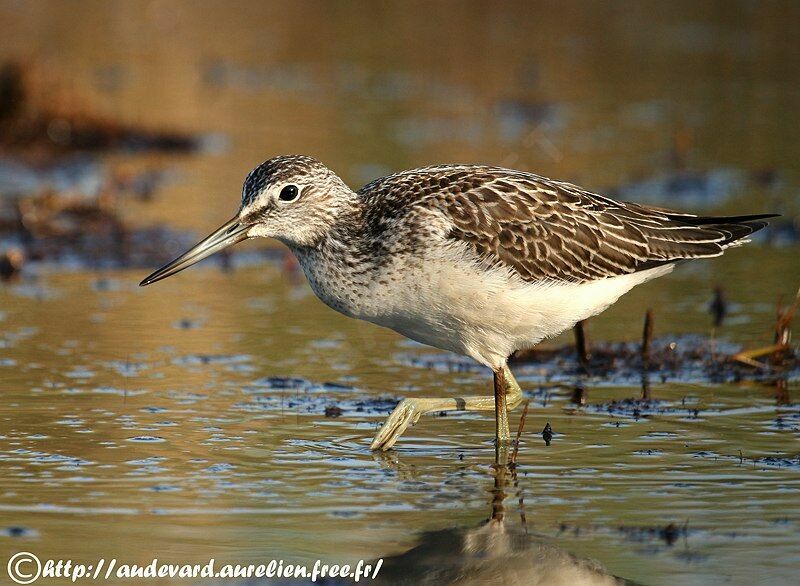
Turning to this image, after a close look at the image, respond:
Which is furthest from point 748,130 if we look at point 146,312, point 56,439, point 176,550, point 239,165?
point 176,550

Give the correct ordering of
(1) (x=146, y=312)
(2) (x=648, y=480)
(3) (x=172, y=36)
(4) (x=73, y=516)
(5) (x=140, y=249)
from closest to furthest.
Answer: (4) (x=73, y=516), (2) (x=648, y=480), (1) (x=146, y=312), (5) (x=140, y=249), (3) (x=172, y=36)

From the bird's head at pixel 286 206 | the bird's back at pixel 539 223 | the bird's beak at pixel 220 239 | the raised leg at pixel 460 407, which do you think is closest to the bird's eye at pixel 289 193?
the bird's head at pixel 286 206

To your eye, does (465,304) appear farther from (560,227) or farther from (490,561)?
(490,561)

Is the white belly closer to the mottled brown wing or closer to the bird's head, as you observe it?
the mottled brown wing

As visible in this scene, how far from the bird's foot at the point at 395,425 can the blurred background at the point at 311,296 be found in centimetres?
27

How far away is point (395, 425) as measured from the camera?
9.38 meters

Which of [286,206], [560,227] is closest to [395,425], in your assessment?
[286,206]

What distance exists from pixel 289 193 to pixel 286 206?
0.09 meters

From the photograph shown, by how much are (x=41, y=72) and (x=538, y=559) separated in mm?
15055

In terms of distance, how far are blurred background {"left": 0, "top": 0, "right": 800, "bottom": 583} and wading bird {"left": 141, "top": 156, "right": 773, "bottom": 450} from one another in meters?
0.74

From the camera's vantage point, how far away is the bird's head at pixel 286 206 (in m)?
9.65

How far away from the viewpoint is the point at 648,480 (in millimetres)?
8664

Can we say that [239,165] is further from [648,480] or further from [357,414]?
[648,480]

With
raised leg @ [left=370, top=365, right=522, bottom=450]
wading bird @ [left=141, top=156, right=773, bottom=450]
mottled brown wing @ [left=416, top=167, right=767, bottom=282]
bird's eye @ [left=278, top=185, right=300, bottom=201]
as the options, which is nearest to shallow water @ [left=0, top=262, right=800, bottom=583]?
raised leg @ [left=370, top=365, right=522, bottom=450]
